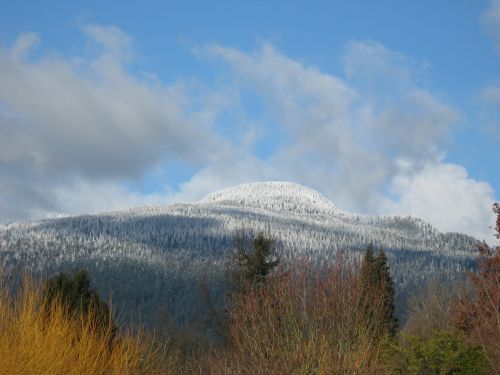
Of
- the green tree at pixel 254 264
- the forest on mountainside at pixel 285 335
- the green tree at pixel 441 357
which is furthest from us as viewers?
the green tree at pixel 254 264

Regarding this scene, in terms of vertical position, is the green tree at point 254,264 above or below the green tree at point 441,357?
above

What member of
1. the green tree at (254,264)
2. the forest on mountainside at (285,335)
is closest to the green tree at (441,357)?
the forest on mountainside at (285,335)

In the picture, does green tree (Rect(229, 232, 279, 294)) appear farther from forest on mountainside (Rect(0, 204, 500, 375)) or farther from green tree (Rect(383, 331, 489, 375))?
green tree (Rect(383, 331, 489, 375))

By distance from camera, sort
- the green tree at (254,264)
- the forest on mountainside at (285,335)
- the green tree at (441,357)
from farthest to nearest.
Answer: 1. the green tree at (254,264)
2. the green tree at (441,357)
3. the forest on mountainside at (285,335)

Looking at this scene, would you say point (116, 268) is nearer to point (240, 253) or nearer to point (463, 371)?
point (240, 253)

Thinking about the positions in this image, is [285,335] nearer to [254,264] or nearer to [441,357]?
[441,357]

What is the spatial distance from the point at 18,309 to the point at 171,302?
130 metres

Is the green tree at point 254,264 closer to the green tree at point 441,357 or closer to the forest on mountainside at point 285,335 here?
the forest on mountainside at point 285,335

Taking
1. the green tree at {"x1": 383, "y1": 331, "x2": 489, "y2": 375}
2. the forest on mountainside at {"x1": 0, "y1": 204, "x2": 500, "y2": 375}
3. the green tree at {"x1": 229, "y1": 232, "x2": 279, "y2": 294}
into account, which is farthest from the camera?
the green tree at {"x1": 229, "y1": 232, "x2": 279, "y2": 294}

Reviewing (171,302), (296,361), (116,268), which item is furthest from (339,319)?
(116,268)

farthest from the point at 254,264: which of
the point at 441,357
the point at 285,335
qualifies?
the point at 285,335

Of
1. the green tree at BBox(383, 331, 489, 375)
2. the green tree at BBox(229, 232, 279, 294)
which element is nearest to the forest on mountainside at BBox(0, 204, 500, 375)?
the green tree at BBox(383, 331, 489, 375)

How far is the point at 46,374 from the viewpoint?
26.9ft

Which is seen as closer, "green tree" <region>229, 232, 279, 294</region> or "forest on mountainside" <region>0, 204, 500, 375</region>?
"forest on mountainside" <region>0, 204, 500, 375</region>
